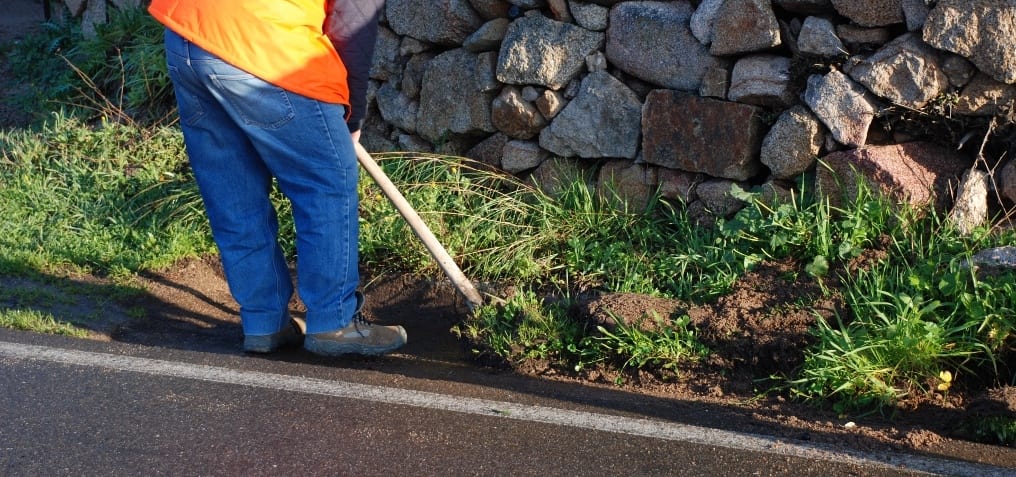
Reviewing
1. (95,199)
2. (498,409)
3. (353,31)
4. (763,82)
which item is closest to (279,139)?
(353,31)

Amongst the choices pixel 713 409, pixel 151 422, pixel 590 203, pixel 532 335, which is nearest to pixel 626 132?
pixel 590 203

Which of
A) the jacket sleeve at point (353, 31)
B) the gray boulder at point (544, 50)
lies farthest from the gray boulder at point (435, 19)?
the jacket sleeve at point (353, 31)

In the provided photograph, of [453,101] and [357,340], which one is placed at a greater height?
[453,101]

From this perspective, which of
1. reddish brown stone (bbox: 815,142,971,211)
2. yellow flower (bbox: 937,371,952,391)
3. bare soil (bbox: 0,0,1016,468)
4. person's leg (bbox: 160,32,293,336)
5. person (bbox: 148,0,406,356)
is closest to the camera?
bare soil (bbox: 0,0,1016,468)

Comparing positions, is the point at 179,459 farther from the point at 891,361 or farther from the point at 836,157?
the point at 836,157

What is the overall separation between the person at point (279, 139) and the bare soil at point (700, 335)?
0.29 meters

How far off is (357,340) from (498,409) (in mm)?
893

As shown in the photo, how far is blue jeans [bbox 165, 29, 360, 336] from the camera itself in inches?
139

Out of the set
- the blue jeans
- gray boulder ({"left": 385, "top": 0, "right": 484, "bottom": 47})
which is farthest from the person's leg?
gray boulder ({"left": 385, "top": 0, "right": 484, "bottom": 47})

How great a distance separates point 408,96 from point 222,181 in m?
1.94

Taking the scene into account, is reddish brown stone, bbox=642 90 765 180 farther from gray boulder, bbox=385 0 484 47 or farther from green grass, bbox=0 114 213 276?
green grass, bbox=0 114 213 276

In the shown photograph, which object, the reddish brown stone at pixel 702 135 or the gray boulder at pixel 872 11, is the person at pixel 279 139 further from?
the gray boulder at pixel 872 11

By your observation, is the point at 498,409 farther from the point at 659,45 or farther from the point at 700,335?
the point at 659,45

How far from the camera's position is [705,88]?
4.45 meters
